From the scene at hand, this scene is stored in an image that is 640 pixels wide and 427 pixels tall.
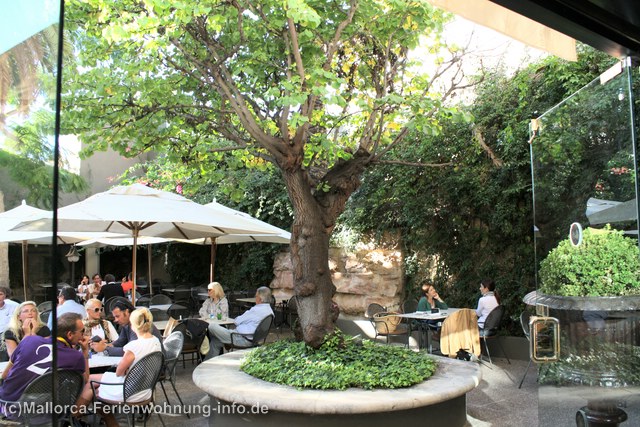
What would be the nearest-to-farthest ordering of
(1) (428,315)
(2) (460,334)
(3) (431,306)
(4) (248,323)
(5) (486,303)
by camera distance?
1. (2) (460,334)
2. (4) (248,323)
3. (1) (428,315)
4. (5) (486,303)
5. (3) (431,306)

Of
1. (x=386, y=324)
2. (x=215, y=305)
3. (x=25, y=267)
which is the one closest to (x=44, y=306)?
(x=25, y=267)

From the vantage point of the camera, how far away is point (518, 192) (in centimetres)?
1015

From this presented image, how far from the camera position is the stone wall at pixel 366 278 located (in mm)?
12172

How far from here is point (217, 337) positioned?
824cm

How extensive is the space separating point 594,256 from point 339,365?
3.32 metres

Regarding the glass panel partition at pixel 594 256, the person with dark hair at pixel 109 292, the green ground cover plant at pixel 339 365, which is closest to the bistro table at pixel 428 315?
the green ground cover plant at pixel 339 365

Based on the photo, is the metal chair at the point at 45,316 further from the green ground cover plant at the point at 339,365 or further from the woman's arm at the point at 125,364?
the green ground cover plant at the point at 339,365

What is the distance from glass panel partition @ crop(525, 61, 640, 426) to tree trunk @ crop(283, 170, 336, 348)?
3.07m

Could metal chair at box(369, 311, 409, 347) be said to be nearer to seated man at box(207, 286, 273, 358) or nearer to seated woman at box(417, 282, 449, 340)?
seated woman at box(417, 282, 449, 340)

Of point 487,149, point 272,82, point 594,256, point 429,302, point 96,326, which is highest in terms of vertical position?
point 272,82

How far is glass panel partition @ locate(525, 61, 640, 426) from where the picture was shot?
2.71 m

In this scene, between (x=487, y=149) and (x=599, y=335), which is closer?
(x=599, y=335)

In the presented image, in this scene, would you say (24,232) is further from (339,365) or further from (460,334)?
(460,334)

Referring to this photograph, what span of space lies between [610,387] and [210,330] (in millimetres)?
6429
